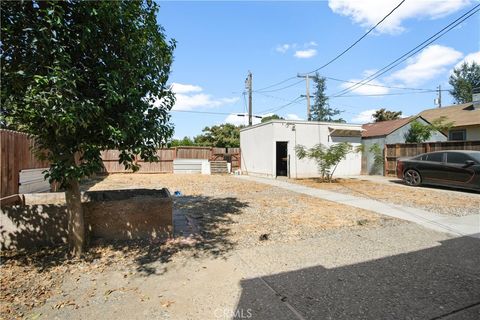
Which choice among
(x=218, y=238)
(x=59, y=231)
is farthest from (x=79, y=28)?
(x=218, y=238)

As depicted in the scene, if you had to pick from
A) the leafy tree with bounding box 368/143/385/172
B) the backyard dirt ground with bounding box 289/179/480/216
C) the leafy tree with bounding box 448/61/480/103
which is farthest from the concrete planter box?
the leafy tree with bounding box 448/61/480/103

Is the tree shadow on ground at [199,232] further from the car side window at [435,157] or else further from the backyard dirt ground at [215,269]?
the car side window at [435,157]

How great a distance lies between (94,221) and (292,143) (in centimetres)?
1239

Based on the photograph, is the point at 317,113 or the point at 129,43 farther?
the point at 317,113

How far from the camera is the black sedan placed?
366 inches

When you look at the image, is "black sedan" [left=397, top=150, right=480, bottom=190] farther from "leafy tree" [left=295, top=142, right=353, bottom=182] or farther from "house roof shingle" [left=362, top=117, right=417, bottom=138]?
"house roof shingle" [left=362, top=117, right=417, bottom=138]

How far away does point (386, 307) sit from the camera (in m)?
2.68

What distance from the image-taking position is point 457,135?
2002cm

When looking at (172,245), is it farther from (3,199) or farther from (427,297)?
(427,297)

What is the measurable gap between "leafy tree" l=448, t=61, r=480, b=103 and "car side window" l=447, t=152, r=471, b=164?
41617 mm

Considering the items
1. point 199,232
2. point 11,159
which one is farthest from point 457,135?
point 11,159

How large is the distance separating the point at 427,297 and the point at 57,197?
608cm

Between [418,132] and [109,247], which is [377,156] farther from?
[109,247]

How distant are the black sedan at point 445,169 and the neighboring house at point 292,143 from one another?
4.91 meters
